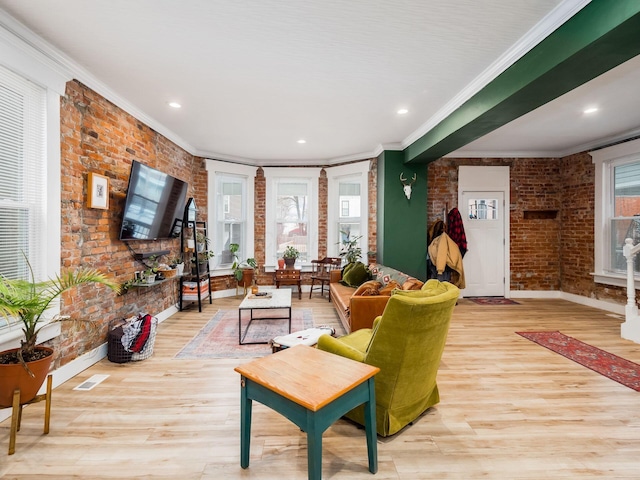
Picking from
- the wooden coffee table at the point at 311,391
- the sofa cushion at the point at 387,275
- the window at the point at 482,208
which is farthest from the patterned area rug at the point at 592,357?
the wooden coffee table at the point at 311,391

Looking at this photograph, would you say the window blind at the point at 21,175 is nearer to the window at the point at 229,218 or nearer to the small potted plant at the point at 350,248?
the window at the point at 229,218

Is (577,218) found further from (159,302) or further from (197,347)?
(159,302)

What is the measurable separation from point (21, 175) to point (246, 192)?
157 inches

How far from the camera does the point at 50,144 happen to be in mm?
2479

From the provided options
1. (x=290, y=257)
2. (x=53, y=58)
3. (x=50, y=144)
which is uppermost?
(x=53, y=58)

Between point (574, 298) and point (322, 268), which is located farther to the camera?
point (322, 268)

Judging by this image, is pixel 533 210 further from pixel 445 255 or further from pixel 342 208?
pixel 342 208

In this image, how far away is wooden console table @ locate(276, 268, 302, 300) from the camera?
18.8 feet

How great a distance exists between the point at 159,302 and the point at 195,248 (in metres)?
0.97

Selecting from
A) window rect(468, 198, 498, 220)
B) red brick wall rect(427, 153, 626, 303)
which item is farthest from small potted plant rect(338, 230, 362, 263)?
window rect(468, 198, 498, 220)

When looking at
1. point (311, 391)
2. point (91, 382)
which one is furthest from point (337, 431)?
point (91, 382)

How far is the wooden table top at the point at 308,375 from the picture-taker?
1.33 m

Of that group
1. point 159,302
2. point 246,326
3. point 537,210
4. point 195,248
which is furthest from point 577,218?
point 159,302

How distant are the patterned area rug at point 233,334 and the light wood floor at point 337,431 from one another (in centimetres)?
27
